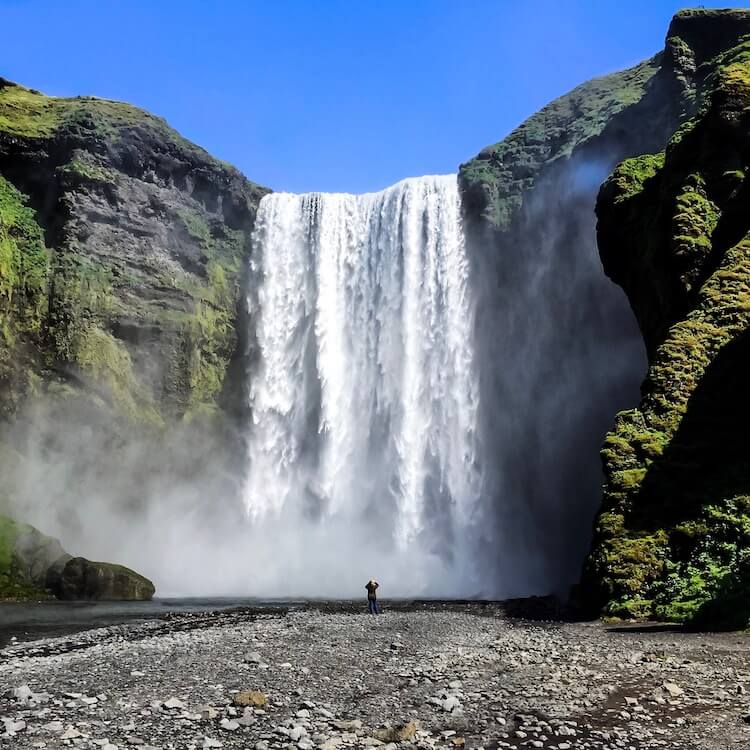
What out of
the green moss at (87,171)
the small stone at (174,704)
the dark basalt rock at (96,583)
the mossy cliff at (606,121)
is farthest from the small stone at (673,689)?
the green moss at (87,171)

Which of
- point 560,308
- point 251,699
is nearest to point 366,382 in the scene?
point 560,308

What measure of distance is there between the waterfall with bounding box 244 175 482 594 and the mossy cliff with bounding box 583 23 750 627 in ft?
53.2

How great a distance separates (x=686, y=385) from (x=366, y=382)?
2732cm

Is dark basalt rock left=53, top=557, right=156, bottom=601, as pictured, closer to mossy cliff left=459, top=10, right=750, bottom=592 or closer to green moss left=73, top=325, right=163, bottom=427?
green moss left=73, top=325, right=163, bottom=427

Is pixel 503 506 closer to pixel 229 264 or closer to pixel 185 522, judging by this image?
pixel 185 522

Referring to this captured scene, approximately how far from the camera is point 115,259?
153ft

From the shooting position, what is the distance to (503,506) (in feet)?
140

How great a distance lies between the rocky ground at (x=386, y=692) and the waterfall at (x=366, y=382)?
27.4 metres

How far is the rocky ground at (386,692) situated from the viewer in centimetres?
745

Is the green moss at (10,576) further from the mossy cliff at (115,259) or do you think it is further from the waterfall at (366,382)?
the waterfall at (366,382)

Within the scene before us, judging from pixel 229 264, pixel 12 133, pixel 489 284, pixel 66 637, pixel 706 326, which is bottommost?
pixel 66 637

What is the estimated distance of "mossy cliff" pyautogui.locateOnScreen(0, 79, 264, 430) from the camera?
4259 cm

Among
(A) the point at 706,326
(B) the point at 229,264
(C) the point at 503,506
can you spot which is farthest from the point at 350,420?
(A) the point at 706,326

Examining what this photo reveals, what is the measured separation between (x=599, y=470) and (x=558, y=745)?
35.6 meters
